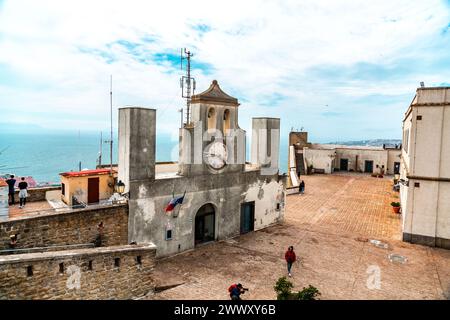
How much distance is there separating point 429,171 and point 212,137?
12.0 metres

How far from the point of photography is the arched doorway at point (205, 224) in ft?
59.1

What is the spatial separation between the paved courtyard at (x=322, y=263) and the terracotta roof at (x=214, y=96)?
7.93 metres

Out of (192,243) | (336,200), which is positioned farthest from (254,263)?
(336,200)

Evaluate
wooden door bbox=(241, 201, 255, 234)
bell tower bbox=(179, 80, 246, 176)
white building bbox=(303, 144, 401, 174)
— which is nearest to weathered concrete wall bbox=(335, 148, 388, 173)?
white building bbox=(303, 144, 401, 174)

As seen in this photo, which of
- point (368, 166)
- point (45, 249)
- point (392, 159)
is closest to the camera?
point (45, 249)

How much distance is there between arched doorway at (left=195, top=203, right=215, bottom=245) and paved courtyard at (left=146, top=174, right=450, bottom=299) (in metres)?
0.67

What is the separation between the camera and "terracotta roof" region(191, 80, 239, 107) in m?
17.0

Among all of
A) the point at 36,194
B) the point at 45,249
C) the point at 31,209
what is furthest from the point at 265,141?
the point at 45,249

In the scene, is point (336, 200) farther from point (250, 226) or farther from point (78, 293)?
point (78, 293)

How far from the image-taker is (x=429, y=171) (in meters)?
17.5

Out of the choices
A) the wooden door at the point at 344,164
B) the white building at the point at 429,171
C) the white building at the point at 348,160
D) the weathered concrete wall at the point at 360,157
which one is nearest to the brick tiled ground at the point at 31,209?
the white building at the point at 429,171

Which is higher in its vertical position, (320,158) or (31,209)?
(320,158)

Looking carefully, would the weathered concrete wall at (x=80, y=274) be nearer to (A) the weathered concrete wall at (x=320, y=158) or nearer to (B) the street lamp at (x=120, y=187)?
(B) the street lamp at (x=120, y=187)

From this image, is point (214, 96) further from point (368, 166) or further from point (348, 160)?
point (368, 166)
